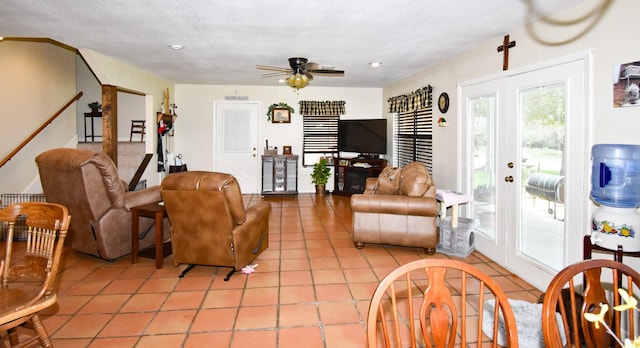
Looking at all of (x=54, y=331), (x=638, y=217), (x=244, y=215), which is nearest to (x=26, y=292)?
(x=54, y=331)

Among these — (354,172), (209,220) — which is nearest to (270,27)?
(209,220)

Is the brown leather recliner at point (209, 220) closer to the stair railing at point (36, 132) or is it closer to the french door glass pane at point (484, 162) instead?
the french door glass pane at point (484, 162)

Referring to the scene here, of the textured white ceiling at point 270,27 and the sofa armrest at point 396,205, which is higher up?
the textured white ceiling at point 270,27

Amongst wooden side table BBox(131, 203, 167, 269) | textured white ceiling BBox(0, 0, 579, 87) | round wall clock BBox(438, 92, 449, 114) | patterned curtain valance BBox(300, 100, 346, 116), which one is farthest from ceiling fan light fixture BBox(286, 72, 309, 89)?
patterned curtain valance BBox(300, 100, 346, 116)

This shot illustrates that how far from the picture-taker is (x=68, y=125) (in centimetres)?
640

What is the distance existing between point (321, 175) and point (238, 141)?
6.30ft

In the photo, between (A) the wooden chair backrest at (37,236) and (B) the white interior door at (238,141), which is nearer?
(A) the wooden chair backrest at (37,236)

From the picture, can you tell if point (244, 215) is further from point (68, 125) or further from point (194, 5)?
point (68, 125)

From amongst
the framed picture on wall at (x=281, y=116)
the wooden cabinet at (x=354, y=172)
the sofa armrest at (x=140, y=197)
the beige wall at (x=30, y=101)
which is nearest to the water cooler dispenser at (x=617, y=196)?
the sofa armrest at (x=140, y=197)

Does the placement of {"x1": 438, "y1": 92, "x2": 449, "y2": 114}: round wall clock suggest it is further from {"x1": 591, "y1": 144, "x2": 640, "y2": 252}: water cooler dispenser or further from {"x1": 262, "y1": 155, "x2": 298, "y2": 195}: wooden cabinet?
{"x1": 262, "y1": 155, "x2": 298, "y2": 195}: wooden cabinet

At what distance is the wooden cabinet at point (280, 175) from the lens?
25.0ft

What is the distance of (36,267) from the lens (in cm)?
196

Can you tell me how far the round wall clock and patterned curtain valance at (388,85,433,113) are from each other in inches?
13.0

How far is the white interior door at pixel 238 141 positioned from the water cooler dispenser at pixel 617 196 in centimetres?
642
